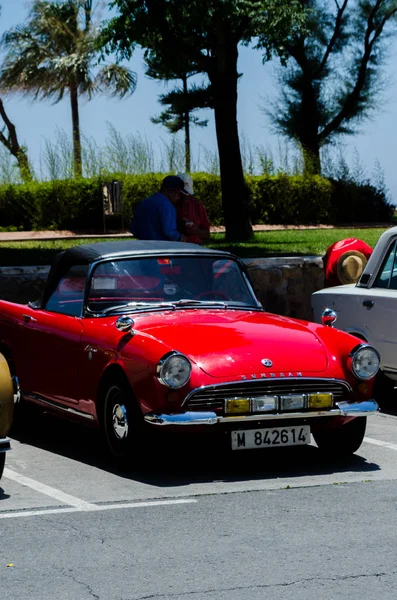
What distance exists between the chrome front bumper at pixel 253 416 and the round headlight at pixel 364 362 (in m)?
0.22

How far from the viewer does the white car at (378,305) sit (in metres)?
10.5

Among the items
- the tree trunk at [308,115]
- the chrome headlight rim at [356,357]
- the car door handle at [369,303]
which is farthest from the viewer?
the tree trunk at [308,115]

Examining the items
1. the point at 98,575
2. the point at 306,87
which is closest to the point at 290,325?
the point at 98,575

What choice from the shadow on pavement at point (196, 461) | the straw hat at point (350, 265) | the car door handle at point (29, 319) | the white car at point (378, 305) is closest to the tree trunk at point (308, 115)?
the straw hat at point (350, 265)

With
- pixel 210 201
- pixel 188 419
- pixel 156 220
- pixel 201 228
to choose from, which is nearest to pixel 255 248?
pixel 201 228

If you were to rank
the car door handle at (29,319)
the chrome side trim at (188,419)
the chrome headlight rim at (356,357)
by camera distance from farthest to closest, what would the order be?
the car door handle at (29,319), the chrome headlight rim at (356,357), the chrome side trim at (188,419)

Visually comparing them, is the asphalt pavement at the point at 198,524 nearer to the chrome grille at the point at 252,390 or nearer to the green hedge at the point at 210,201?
the chrome grille at the point at 252,390

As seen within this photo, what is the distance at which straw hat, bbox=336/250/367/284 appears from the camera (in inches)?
530

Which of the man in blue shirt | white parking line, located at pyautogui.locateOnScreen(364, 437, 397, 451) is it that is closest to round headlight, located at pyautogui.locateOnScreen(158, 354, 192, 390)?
white parking line, located at pyautogui.locateOnScreen(364, 437, 397, 451)

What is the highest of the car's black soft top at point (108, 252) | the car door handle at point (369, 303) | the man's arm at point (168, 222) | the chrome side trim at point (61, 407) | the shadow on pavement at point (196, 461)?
the man's arm at point (168, 222)

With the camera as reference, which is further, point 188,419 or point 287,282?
point 287,282

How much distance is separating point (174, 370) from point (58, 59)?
49781mm

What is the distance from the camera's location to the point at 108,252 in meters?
9.07

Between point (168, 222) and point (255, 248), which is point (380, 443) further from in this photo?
point (255, 248)
